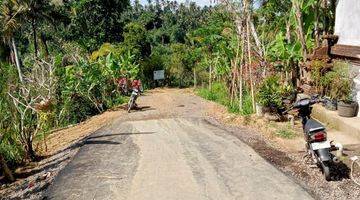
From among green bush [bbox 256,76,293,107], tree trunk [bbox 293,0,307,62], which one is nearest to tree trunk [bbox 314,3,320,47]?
tree trunk [bbox 293,0,307,62]

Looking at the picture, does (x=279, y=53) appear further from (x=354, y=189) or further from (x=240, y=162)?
(x=354, y=189)

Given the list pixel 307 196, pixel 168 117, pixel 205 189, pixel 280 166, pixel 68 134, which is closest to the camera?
pixel 307 196

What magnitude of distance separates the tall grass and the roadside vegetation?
49 millimetres

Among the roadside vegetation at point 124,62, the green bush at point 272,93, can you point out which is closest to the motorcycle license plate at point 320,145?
the roadside vegetation at point 124,62

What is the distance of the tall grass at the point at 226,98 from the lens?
12966mm

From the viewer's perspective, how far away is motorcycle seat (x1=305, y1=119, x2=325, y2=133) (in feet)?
22.7

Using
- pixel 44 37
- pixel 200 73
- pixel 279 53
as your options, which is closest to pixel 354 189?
pixel 279 53

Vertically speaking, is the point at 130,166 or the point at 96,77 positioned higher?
the point at 96,77

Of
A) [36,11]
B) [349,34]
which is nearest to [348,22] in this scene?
[349,34]

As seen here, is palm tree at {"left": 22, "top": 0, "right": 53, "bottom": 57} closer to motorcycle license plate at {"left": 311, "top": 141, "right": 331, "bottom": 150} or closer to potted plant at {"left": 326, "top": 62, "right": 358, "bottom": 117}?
potted plant at {"left": 326, "top": 62, "right": 358, "bottom": 117}

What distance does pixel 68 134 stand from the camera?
12.9 meters

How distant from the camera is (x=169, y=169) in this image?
7.86 m

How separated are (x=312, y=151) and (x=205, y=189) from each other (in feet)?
6.48

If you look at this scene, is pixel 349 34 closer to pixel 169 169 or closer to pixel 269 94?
pixel 269 94
